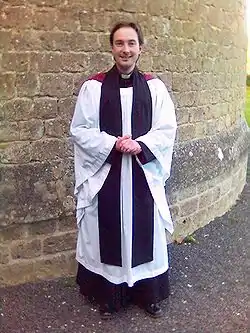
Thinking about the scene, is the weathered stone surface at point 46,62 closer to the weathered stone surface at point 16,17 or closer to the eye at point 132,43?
the weathered stone surface at point 16,17

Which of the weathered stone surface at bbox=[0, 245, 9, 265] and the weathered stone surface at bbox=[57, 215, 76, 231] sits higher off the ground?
the weathered stone surface at bbox=[57, 215, 76, 231]

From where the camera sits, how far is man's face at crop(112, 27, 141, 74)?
434 cm

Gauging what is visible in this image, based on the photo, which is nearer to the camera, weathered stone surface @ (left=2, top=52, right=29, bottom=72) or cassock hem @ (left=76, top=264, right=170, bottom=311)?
cassock hem @ (left=76, top=264, right=170, bottom=311)

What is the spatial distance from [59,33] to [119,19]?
25.0 inches

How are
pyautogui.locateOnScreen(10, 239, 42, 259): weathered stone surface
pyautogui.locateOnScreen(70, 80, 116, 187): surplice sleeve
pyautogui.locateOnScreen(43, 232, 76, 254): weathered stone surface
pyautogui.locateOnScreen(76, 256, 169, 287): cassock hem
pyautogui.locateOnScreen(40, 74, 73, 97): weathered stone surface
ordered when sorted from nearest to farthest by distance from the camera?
pyautogui.locateOnScreen(70, 80, 116, 187): surplice sleeve
pyautogui.locateOnScreen(76, 256, 169, 287): cassock hem
pyautogui.locateOnScreen(40, 74, 73, 97): weathered stone surface
pyautogui.locateOnScreen(10, 239, 42, 259): weathered stone surface
pyautogui.locateOnScreen(43, 232, 76, 254): weathered stone surface

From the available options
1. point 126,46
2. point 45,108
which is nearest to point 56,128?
point 45,108

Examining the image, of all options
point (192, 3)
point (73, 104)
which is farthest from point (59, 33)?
point (192, 3)

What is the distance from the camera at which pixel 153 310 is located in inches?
190

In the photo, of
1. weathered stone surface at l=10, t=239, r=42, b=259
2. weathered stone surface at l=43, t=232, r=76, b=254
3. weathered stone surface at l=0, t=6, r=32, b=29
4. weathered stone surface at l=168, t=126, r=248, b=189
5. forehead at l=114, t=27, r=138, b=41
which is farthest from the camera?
weathered stone surface at l=168, t=126, r=248, b=189

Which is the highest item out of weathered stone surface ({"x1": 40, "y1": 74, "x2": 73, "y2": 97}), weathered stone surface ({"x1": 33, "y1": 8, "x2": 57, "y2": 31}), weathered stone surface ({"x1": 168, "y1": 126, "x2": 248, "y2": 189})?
weathered stone surface ({"x1": 33, "y1": 8, "x2": 57, "y2": 31})

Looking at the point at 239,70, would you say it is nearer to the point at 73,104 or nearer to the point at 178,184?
the point at 178,184

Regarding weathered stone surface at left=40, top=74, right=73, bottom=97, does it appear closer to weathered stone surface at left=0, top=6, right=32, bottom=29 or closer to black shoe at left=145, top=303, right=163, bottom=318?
weathered stone surface at left=0, top=6, right=32, bottom=29

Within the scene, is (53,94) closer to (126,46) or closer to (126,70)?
(126,70)

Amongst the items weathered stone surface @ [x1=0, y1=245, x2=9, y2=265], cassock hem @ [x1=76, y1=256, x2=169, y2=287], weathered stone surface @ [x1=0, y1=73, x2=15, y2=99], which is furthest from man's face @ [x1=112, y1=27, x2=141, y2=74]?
weathered stone surface @ [x1=0, y1=245, x2=9, y2=265]
